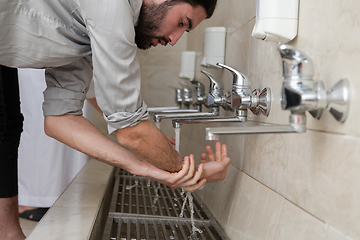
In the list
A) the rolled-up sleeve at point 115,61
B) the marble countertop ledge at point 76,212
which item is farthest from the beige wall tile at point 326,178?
the marble countertop ledge at point 76,212

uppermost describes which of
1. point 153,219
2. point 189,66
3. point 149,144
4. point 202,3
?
point 202,3

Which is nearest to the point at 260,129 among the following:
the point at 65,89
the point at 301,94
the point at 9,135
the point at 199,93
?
the point at 301,94

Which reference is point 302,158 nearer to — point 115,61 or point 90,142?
point 115,61

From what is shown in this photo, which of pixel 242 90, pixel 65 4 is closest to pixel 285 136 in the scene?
pixel 242 90

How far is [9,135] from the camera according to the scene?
1.27 m

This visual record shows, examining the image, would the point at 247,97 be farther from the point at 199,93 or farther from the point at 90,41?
the point at 199,93

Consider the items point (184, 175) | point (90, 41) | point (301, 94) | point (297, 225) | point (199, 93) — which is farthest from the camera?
point (199, 93)

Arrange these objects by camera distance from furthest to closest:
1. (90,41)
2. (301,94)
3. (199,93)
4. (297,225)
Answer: (199,93)
(90,41)
(297,225)
(301,94)

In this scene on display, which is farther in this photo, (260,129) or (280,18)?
(280,18)

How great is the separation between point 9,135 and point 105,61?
77 cm

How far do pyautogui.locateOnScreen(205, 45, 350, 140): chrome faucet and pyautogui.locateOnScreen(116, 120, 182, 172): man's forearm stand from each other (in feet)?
1.06

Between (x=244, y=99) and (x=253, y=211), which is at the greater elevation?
(x=244, y=99)

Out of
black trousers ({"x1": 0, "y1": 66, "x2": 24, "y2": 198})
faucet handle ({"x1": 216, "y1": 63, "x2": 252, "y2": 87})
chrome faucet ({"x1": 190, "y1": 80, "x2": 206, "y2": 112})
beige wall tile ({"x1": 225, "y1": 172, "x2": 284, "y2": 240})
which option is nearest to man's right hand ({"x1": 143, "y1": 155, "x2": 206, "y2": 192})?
beige wall tile ({"x1": 225, "y1": 172, "x2": 284, "y2": 240})

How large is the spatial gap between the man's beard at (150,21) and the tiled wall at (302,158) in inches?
10.8
